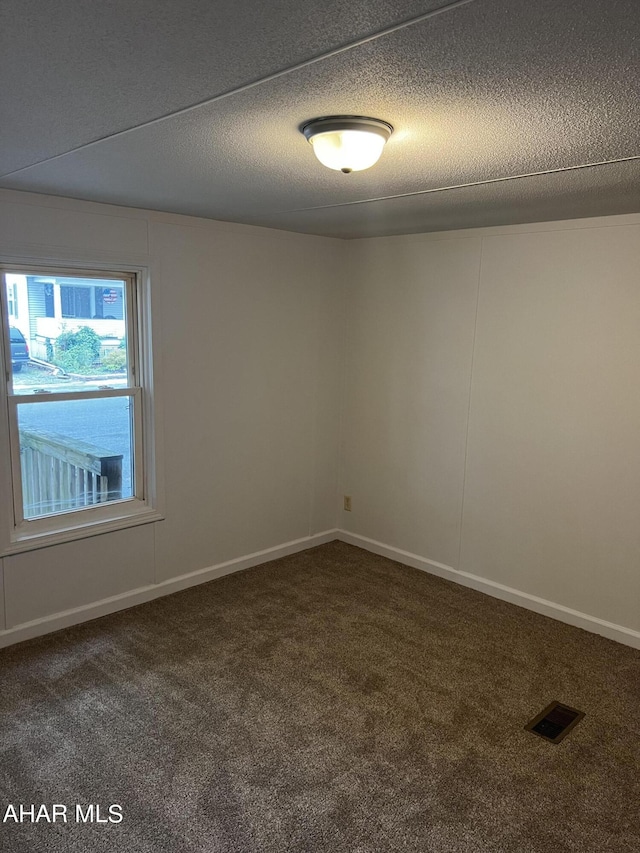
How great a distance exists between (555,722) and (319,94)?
2.65 meters

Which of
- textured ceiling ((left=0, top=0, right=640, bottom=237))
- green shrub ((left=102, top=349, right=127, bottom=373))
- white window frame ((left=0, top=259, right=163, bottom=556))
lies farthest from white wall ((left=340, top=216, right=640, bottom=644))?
green shrub ((left=102, top=349, right=127, bottom=373))

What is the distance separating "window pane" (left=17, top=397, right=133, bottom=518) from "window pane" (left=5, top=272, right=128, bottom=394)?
0.42 feet

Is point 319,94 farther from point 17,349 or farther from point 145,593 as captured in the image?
point 145,593

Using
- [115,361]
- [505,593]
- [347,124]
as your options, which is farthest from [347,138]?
[505,593]

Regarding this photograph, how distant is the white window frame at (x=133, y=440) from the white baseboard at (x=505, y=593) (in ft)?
5.53

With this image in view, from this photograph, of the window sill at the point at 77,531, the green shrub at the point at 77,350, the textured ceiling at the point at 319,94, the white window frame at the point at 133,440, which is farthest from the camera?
the green shrub at the point at 77,350

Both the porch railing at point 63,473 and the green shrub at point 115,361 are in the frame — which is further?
the green shrub at point 115,361

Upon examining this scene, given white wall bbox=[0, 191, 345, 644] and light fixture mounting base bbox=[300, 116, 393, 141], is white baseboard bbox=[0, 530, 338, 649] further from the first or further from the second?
light fixture mounting base bbox=[300, 116, 393, 141]

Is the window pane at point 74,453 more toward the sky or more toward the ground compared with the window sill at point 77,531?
more toward the sky

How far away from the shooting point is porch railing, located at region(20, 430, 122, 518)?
333 centimetres

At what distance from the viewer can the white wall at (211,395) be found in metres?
3.33

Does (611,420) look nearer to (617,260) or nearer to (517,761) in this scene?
(617,260)

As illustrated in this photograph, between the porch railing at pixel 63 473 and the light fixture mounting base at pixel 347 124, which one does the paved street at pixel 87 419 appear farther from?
the light fixture mounting base at pixel 347 124

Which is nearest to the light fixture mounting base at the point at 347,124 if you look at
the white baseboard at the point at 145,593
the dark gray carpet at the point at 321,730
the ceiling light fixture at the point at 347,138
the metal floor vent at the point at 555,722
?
the ceiling light fixture at the point at 347,138
